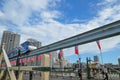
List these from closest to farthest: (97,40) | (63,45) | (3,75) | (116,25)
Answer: (116,25) < (97,40) < (63,45) < (3,75)

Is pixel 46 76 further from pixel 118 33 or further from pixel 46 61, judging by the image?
pixel 118 33

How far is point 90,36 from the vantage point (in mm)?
8852

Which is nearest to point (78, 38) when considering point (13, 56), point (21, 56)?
point (21, 56)

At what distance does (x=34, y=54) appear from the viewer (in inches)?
574

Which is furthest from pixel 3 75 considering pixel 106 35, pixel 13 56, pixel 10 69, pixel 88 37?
pixel 106 35

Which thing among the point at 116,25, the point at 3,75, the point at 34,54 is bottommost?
the point at 3,75

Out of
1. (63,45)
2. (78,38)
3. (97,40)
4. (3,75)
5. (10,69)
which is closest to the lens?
(97,40)

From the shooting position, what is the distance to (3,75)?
64.3ft

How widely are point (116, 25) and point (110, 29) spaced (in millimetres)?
471

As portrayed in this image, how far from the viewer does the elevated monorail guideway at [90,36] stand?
7539 millimetres

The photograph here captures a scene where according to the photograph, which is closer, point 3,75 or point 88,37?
point 88,37

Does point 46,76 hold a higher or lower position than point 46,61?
lower

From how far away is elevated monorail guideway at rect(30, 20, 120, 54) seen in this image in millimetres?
7539

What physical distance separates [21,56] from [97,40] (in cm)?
1164
